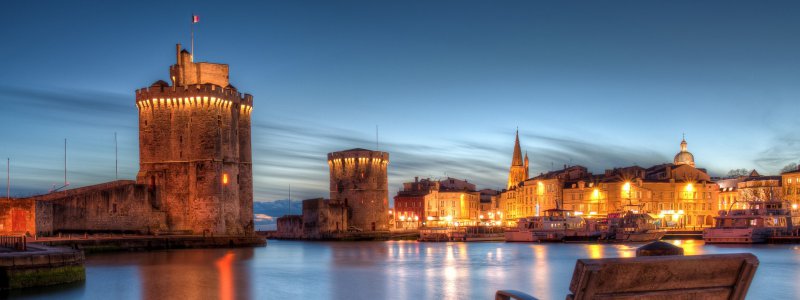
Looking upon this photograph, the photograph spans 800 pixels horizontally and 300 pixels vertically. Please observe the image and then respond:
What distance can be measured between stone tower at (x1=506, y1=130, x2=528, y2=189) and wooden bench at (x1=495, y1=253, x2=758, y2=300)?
102661mm

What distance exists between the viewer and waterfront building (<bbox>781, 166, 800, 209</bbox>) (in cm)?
8319

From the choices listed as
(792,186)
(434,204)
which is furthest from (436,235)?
(792,186)

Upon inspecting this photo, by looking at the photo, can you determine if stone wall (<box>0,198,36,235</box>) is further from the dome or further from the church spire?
the church spire

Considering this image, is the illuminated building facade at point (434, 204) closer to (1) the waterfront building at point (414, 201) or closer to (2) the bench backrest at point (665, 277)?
(1) the waterfront building at point (414, 201)

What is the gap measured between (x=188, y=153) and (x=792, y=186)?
65663 millimetres

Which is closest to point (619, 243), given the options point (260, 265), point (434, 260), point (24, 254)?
point (434, 260)

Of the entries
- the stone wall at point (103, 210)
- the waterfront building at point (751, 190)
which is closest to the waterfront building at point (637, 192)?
the waterfront building at point (751, 190)

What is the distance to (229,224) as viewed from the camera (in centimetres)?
4978

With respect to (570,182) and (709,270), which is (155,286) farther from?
(570,182)

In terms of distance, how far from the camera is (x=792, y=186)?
84188 mm

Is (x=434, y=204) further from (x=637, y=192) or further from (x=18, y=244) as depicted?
(x=18, y=244)

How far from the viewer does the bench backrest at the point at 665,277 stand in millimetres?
5422

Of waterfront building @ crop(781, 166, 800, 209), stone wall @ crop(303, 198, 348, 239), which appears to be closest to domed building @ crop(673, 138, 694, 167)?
waterfront building @ crop(781, 166, 800, 209)

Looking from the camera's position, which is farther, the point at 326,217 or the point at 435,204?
the point at 435,204
